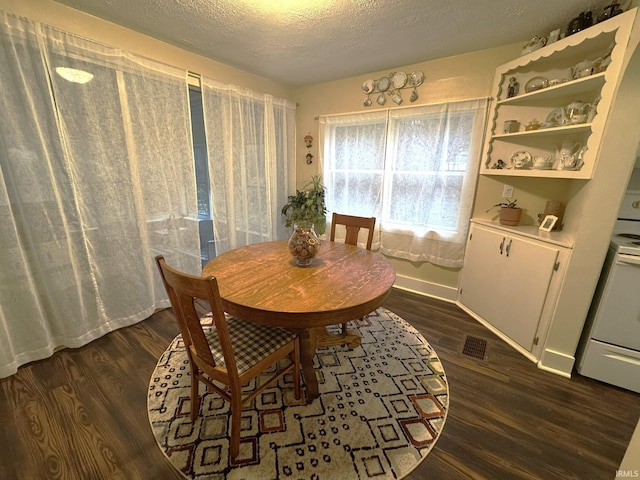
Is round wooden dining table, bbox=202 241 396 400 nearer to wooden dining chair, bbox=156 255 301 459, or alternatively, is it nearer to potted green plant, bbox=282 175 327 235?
wooden dining chair, bbox=156 255 301 459

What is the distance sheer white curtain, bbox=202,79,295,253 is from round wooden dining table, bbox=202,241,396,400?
1.07 m

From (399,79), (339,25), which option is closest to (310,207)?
(399,79)

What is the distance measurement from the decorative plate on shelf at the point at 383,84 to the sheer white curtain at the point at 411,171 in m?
0.24

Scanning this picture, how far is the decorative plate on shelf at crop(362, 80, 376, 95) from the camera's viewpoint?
2.85 m

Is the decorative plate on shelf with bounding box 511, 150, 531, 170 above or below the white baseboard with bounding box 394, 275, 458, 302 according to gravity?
above

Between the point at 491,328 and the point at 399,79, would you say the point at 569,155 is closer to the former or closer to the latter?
the point at 491,328

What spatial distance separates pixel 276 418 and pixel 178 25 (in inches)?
111

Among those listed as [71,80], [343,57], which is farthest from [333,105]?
[71,80]

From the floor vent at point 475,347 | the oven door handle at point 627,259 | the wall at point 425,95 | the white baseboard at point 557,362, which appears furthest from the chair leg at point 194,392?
the oven door handle at point 627,259

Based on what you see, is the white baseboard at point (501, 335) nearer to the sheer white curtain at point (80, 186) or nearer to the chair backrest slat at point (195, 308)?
the chair backrest slat at point (195, 308)

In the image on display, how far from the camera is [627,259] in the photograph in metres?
Answer: 1.58

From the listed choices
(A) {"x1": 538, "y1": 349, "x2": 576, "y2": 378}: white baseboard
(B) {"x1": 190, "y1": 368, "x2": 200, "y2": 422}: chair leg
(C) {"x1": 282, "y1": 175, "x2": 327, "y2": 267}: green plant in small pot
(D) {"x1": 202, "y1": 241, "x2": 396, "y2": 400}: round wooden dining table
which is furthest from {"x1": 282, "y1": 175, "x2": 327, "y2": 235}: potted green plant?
(A) {"x1": 538, "y1": 349, "x2": 576, "y2": 378}: white baseboard

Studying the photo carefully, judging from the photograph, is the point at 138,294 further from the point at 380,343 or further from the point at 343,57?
the point at 343,57

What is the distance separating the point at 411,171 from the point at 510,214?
102cm
